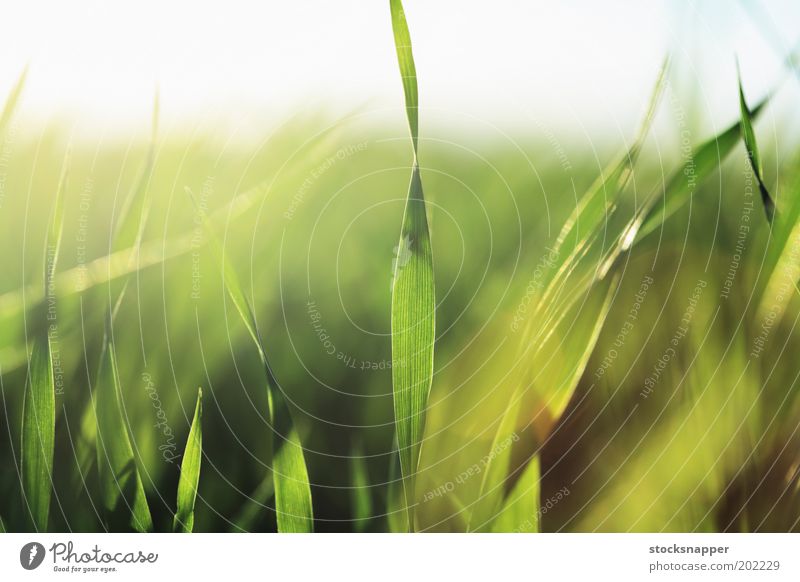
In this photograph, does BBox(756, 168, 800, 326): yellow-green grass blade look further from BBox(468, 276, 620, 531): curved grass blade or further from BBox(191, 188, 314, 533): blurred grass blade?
BBox(191, 188, 314, 533): blurred grass blade

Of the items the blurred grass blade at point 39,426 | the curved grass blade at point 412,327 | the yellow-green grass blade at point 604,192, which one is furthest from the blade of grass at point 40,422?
the yellow-green grass blade at point 604,192

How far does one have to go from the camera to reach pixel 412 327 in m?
0.44

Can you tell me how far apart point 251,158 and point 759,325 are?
0.41m

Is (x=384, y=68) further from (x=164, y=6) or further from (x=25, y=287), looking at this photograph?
(x=25, y=287)

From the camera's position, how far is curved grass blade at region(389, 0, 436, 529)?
44 cm

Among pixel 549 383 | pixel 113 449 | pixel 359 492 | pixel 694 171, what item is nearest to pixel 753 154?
pixel 694 171

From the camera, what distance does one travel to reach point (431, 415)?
17.8 inches

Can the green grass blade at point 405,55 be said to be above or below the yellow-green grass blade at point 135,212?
above

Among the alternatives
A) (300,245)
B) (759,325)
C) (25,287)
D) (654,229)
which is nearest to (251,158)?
(300,245)

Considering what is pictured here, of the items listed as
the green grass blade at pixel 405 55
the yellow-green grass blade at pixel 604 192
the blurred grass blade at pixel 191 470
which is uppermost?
the green grass blade at pixel 405 55

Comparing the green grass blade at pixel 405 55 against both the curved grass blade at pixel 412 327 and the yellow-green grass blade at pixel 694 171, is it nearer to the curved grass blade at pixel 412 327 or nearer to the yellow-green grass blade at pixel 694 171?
the curved grass blade at pixel 412 327
